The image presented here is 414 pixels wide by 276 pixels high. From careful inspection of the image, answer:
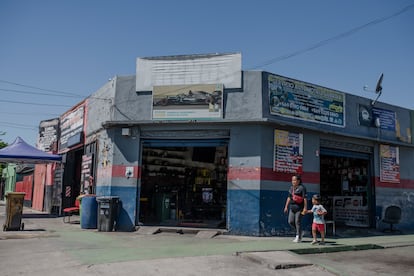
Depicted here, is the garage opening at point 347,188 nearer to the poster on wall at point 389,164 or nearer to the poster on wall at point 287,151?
the poster on wall at point 389,164

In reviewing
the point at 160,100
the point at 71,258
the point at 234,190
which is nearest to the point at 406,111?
the point at 234,190

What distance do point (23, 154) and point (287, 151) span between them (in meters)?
12.1

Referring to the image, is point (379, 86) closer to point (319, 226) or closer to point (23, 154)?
point (319, 226)

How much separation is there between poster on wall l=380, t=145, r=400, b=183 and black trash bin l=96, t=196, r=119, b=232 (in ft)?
34.5

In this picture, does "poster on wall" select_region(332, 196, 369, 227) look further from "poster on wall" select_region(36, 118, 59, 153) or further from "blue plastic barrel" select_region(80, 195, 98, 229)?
"poster on wall" select_region(36, 118, 59, 153)

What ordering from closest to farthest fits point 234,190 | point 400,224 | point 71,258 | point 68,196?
point 71,258
point 234,190
point 400,224
point 68,196

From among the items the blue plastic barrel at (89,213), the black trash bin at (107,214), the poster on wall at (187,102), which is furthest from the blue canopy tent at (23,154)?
the poster on wall at (187,102)

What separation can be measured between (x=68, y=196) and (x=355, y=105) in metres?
13.5

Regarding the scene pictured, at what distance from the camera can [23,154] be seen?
17.9m

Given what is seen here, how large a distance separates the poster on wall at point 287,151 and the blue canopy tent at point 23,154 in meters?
11.0

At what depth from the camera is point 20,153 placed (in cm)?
1795

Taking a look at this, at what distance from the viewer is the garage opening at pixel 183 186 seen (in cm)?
1492

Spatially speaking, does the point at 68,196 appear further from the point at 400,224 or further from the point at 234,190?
the point at 400,224

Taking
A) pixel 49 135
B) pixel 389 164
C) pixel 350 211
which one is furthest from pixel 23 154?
pixel 389 164
